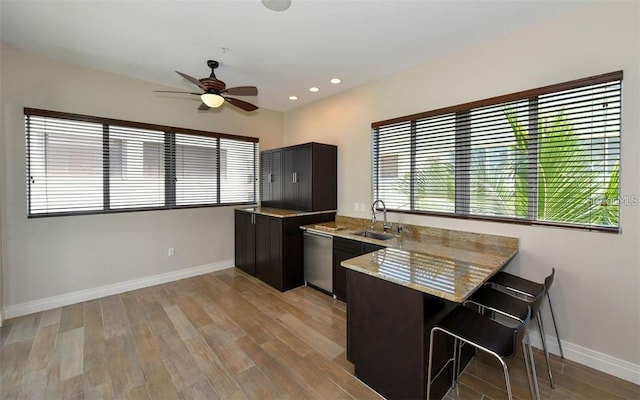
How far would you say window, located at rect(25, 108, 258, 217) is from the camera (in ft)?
10.3

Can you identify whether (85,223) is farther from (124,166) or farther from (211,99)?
(211,99)

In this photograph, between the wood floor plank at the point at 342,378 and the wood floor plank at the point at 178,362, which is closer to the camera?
the wood floor plank at the point at 342,378

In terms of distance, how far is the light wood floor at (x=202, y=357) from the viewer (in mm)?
1939

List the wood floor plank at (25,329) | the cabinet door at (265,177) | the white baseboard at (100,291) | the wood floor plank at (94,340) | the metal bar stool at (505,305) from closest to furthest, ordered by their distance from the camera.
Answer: the metal bar stool at (505,305), the wood floor plank at (94,340), the wood floor plank at (25,329), the white baseboard at (100,291), the cabinet door at (265,177)

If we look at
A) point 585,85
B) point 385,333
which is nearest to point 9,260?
point 385,333

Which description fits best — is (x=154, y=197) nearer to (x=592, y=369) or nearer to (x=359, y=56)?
(x=359, y=56)

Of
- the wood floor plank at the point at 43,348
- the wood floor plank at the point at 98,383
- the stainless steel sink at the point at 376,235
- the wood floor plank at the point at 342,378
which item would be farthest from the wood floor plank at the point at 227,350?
the stainless steel sink at the point at 376,235

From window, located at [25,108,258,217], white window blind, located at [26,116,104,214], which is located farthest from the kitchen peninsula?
white window blind, located at [26,116,104,214]

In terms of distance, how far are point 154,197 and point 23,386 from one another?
7.95 feet

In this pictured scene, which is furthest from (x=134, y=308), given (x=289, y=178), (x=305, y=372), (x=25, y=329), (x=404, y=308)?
(x=404, y=308)

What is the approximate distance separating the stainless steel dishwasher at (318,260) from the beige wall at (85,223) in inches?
65.8

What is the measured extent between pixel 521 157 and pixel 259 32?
2.72m

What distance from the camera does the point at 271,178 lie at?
4.70 metres

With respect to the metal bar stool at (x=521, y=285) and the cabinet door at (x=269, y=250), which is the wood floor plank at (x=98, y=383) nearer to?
the cabinet door at (x=269, y=250)
